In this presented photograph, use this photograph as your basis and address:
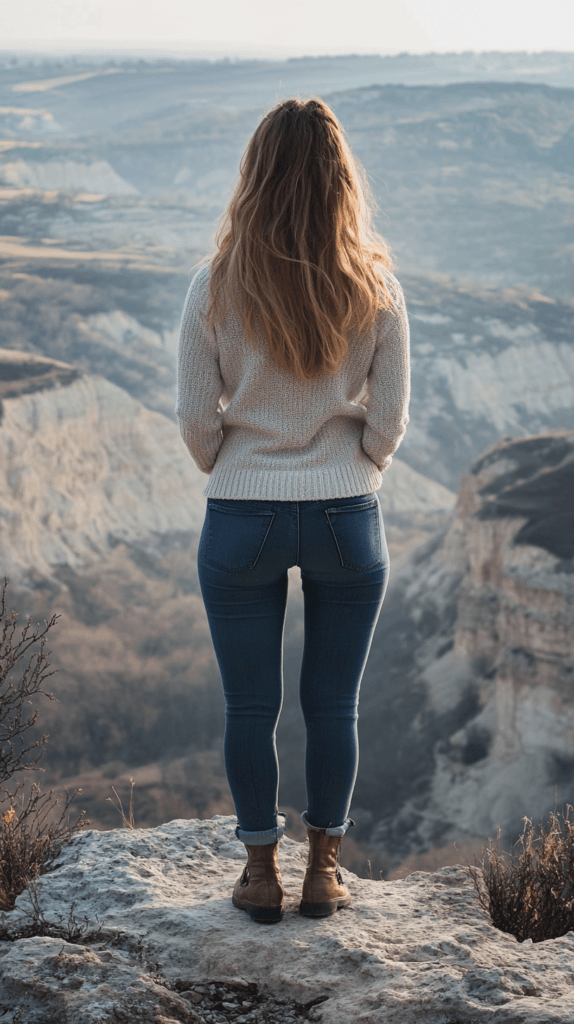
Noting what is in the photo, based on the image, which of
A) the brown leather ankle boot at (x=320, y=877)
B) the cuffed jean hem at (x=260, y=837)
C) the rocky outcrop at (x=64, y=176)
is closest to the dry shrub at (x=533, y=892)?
the brown leather ankle boot at (x=320, y=877)

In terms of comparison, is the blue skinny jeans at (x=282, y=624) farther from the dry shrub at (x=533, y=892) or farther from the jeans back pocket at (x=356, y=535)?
the dry shrub at (x=533, y=892)

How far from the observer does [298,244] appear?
5.78ft

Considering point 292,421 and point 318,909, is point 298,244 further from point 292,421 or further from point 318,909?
point 318,909

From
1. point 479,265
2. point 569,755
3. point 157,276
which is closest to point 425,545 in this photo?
point 569,755

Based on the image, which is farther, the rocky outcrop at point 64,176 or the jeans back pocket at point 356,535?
the rocky outcrop at point 64,176

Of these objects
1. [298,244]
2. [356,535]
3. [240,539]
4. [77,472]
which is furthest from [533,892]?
[77,472]

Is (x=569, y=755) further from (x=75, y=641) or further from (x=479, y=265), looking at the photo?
(x=479, y=265)

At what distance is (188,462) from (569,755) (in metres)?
23.4

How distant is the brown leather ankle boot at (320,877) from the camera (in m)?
2.16

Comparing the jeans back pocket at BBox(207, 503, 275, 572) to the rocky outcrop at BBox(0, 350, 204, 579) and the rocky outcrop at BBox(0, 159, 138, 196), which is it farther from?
the rocky outcrop at BBox(0, 159, 138, 196)

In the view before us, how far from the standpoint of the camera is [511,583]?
20.2m

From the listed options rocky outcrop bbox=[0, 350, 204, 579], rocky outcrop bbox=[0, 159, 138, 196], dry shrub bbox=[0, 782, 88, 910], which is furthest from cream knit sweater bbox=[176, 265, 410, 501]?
rocky outcrop bbox=[0, 159, 138, 196]

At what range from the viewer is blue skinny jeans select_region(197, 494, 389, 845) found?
6.12ft

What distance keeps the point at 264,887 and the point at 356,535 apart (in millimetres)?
937
